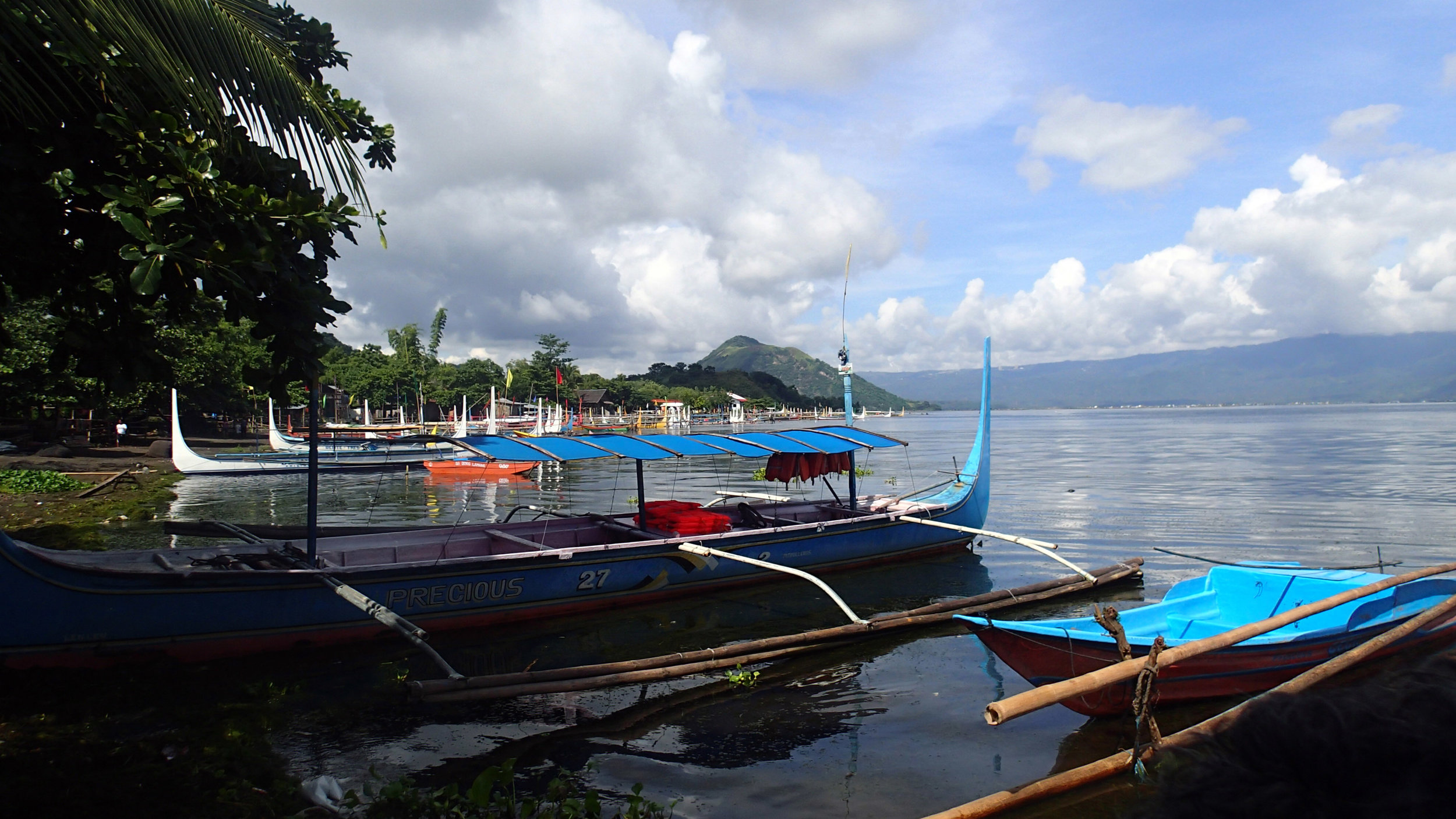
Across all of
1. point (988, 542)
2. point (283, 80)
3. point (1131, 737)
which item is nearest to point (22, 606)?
point (283, 80)

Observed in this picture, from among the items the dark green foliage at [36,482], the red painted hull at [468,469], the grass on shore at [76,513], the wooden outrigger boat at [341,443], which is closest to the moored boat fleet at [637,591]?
the grass on shore at [76,513]

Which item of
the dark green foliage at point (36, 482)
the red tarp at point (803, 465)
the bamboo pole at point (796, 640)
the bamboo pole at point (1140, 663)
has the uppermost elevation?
the red tarp at point (803, 465)

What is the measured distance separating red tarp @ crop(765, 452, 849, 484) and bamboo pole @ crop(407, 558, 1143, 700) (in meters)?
3.99

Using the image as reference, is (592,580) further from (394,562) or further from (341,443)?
(341,443)

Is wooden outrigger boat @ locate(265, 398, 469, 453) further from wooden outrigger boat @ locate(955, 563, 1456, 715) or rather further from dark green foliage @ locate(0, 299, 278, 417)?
wooden outrigger boat @ locate(955, 563, 1456, 715)

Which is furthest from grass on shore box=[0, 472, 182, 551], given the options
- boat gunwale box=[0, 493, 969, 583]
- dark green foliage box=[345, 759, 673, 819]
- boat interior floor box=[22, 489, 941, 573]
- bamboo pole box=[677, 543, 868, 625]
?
dark green foliage box=[345, 759, 673, 819]

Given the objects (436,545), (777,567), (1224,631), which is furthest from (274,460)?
(1224,631)

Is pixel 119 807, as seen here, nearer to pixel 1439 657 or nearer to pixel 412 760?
pixel 412 760

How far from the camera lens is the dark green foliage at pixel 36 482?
74.6 feet

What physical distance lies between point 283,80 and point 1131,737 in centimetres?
906

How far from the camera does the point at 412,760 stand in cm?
711

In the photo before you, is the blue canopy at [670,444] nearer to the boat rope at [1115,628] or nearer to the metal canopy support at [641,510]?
the metal canopy support at [641,510]

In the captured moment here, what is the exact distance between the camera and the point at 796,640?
9266 millimetres

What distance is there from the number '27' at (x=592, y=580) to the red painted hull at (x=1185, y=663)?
589cm
